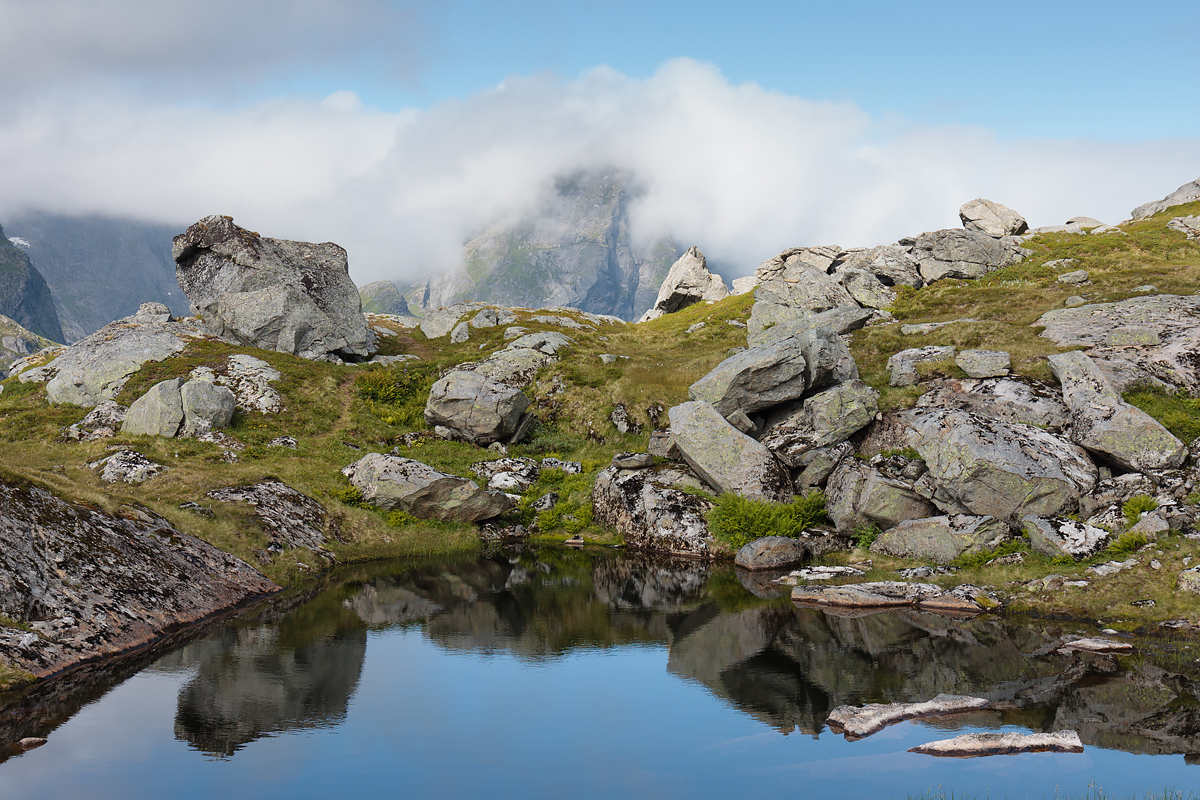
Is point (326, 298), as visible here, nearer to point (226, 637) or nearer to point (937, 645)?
point (226, 637)

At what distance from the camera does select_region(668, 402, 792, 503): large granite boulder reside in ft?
116

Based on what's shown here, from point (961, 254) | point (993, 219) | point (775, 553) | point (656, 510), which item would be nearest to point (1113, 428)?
point (775, 553)

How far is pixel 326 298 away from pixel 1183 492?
62603mm

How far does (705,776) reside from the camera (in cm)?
1346

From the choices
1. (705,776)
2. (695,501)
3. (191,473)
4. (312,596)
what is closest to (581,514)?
(695,501)

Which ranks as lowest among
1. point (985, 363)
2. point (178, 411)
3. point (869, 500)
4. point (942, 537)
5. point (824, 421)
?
point (942, 537)

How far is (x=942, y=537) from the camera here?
92.3 ft

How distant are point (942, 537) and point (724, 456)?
11.5 m

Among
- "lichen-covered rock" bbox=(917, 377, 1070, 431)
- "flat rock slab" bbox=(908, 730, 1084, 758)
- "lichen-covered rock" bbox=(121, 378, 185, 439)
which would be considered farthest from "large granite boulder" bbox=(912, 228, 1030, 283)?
"lichen-covered rock" bbox=(121, 378, 185, 439)

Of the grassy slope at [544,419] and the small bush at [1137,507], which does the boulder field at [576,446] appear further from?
the grassy slope at [544,419]

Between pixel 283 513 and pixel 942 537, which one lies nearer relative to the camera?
pixel 942 537

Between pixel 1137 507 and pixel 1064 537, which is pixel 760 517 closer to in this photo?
pixel 1064 537

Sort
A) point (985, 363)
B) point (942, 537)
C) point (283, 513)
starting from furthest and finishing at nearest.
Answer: point (985, 363) < point (283, 513) < point (942, 537)

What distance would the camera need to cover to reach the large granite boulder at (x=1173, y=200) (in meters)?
93.1
